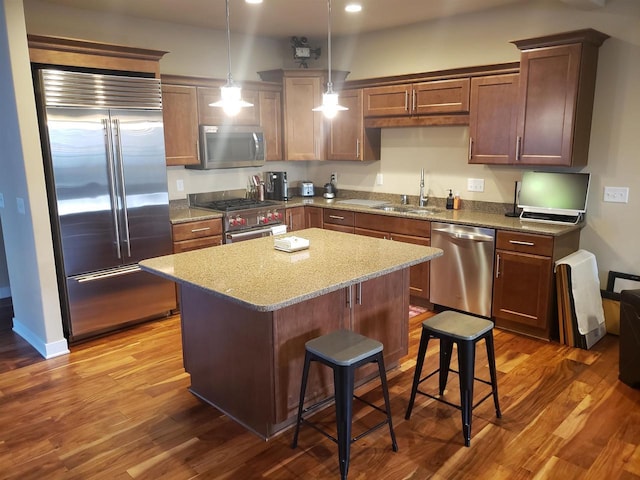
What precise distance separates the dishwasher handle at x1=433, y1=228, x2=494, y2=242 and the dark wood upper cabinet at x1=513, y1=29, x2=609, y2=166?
67 cm

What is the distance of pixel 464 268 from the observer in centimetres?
422

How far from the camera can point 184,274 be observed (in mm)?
2576

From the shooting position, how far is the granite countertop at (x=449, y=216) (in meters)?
3.86

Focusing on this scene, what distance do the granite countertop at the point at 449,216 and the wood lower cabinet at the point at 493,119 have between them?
1.59 feet

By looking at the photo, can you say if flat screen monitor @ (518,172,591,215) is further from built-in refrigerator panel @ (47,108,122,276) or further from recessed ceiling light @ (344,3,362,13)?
built-in refrigerator panel @ (47,108,122,276)

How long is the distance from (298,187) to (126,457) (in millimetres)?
3999

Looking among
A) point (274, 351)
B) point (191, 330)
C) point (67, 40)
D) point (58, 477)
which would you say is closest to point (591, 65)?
point (274, 351)

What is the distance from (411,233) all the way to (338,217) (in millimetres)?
885

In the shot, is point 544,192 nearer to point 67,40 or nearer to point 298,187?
point 298,187

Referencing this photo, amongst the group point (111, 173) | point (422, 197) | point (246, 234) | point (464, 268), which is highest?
point (111, 173)

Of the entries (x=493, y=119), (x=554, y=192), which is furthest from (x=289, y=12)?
(x=554, y=192)

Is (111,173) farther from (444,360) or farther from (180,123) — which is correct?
(444,360)

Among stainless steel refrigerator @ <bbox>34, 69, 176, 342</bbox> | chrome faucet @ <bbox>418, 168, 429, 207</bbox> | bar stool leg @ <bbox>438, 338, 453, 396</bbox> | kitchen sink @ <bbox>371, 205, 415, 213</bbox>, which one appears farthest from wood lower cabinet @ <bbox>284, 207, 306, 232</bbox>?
bar stool leg @ <bbox>438, 338, 453, 396</bbox>

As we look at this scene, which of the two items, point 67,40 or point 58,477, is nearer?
point 58,477
